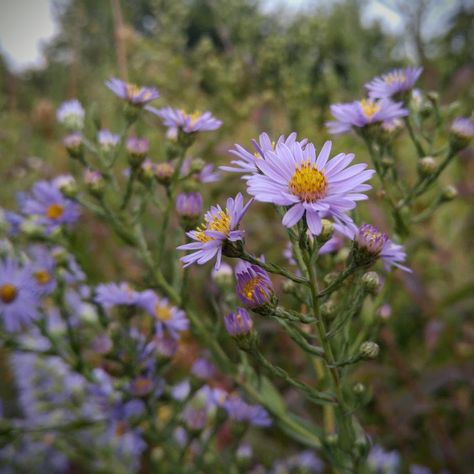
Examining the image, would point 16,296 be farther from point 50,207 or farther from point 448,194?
point 448,194

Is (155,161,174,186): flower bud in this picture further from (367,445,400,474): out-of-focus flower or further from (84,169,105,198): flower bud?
(367,445,400,474): out-of-focus flower

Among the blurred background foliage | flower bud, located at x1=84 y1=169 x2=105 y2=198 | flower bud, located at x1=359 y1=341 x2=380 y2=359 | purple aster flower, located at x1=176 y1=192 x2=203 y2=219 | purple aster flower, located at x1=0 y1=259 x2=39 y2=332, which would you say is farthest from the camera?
the blurred background foliage

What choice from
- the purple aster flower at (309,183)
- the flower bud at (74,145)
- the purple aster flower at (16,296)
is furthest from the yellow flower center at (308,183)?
the purple aster flower at (16,296)

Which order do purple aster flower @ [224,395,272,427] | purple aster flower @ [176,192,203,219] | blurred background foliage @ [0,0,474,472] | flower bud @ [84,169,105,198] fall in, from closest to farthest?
purple aster flower @ [176,192,203,219] → flower bud @ [84,169,105,198] → purple aster flower @ [224,395,272,427] → blurred background foliage @ [0,0,474,472]

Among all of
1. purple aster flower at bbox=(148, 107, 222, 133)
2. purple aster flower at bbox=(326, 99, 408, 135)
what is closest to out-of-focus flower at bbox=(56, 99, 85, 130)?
purple aster flower at bbox=(148, 107, 222, 133)

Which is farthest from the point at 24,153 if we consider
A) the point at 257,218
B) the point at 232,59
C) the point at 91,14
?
the point at 257,218

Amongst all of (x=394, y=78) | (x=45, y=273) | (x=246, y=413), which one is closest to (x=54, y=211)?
(x=45, y=273)

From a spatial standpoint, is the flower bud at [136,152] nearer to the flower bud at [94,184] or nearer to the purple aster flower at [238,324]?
the flower bud at [94,184]
